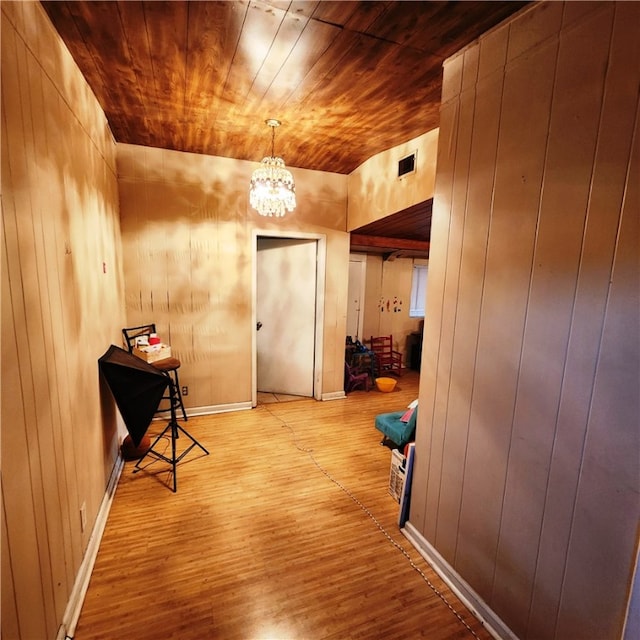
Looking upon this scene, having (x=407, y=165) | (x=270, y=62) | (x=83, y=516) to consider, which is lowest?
(x=83, y=516)

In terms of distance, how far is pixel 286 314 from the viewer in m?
4.31

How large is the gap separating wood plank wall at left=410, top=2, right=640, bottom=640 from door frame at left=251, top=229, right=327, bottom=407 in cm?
227

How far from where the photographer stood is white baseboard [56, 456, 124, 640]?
144cm

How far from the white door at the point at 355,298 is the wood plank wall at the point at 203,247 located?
157cm

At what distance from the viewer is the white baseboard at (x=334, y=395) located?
169 inches

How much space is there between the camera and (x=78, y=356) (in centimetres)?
178

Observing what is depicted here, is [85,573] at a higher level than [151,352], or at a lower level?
lower

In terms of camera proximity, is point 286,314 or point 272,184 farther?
point 286,314

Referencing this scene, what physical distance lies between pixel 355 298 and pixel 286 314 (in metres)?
1.78

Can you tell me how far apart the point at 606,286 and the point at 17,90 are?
220 centimetres

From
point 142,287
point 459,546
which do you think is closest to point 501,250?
point 459,546

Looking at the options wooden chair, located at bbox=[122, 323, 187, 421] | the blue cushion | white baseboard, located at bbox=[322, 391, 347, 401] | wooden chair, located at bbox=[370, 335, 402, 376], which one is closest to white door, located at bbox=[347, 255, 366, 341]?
wooden chair, located at bbox=[370, 335, 402, 376]

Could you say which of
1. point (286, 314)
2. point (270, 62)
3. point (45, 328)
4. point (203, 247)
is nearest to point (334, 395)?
point (286, 314)

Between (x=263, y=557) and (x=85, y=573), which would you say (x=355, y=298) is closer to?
(x=263, y=557)
